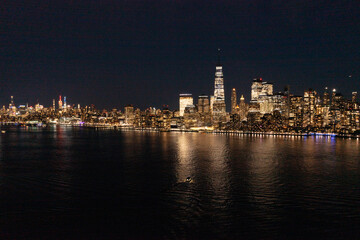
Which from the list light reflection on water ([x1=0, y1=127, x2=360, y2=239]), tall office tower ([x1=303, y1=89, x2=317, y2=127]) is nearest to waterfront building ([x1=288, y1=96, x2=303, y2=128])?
tall office tower ([x1=303, y1=89, x2=317, y2=127])

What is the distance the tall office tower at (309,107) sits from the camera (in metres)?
142

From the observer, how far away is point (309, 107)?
152000 millimetres

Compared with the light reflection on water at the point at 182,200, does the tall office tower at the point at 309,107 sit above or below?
above

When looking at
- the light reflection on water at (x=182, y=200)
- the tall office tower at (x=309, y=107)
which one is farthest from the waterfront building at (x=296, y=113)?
the light reflection on water at (x=182, y=200)

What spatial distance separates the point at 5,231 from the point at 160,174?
1737 cm

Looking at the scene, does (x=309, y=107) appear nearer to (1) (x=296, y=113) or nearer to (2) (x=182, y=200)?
(1) (x=296, y=113)

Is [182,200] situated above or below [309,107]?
below

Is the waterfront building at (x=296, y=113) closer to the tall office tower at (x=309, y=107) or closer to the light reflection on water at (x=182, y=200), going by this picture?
the tall office tower at (x=309, y=107)

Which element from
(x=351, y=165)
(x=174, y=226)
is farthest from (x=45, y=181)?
(x=351, y=165)

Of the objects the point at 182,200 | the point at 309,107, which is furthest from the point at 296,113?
the point at 182,200

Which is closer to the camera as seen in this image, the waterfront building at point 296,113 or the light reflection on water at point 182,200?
the light reflection on water at point 182,200

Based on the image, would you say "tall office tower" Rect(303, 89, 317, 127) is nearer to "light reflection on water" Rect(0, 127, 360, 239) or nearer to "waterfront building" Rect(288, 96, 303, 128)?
"waterfront building" Rect(288, 96, 303, 128)

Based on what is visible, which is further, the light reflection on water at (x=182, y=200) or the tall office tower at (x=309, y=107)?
the tall office tower at (x=309, y=107)

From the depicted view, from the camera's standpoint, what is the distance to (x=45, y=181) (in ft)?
90.8
